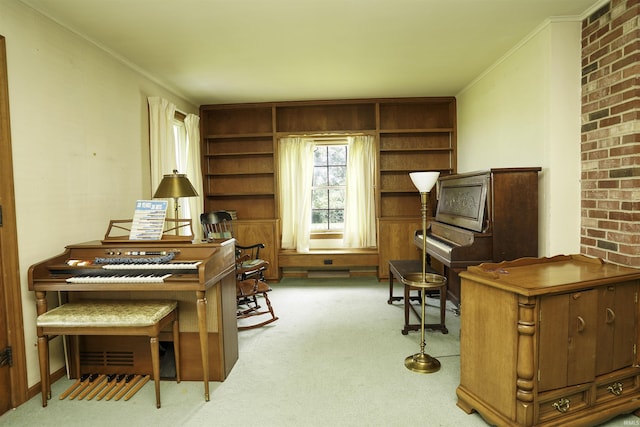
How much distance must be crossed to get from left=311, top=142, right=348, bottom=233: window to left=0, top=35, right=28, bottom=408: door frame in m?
3.59

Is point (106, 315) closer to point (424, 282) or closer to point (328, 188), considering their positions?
point (424, 282)

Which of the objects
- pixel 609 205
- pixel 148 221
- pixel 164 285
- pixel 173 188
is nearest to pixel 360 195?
pixel 173 188

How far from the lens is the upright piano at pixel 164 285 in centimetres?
211

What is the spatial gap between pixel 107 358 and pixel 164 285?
863 millimetres

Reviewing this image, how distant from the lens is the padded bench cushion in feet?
6.68

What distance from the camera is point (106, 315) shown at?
2.07 meters

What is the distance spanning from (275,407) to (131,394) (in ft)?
2.98

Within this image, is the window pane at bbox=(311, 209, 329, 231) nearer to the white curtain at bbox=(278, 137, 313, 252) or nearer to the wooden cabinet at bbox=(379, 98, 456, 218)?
the white curtain at bbox=(278, 137, 313, 252)

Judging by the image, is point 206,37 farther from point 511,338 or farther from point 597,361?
point 597,361

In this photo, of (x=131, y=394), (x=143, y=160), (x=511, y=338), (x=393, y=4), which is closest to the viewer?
(x=511, y=338)

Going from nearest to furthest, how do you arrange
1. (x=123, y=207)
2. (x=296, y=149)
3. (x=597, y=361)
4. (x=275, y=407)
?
(x=597, y=361), (x=275, y=407), (x=123, y=207), (x=296, y=149)

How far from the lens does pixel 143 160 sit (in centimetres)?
352

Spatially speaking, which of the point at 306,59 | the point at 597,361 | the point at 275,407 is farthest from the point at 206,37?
the point at 597,361

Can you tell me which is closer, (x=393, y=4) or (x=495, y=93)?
(x=393, y=4)
